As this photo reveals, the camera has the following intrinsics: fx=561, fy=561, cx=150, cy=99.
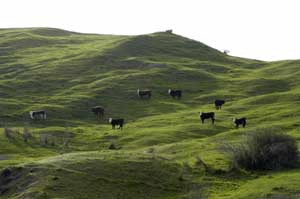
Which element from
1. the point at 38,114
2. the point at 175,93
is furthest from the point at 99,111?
the point at 175,93

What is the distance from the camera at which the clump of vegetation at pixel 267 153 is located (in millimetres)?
38094

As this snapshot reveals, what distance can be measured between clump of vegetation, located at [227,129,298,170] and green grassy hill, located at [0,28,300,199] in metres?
1.23

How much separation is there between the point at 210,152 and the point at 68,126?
23.2m

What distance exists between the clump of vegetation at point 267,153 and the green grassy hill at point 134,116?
123 centimetres

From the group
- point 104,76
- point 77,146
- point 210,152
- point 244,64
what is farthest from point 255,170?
point 244,64

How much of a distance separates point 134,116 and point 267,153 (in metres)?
31.2

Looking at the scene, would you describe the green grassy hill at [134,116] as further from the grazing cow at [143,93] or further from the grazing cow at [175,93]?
the grazing cow at [175,93]

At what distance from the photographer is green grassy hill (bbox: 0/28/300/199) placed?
1341 inches

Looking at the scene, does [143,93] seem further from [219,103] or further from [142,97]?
[219,103]

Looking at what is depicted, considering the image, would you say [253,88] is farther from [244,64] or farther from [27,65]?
[27,65]

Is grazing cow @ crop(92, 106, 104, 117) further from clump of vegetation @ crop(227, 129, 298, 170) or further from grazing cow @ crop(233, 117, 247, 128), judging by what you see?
clump of vegetation @ crop(227, 129, 298, 170)

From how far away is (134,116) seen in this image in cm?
6794

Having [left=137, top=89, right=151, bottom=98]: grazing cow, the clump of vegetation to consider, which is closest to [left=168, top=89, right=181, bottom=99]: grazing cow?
[left=137, top=89, right=151, bottom=98]: grazing cow

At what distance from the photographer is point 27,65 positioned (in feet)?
317
